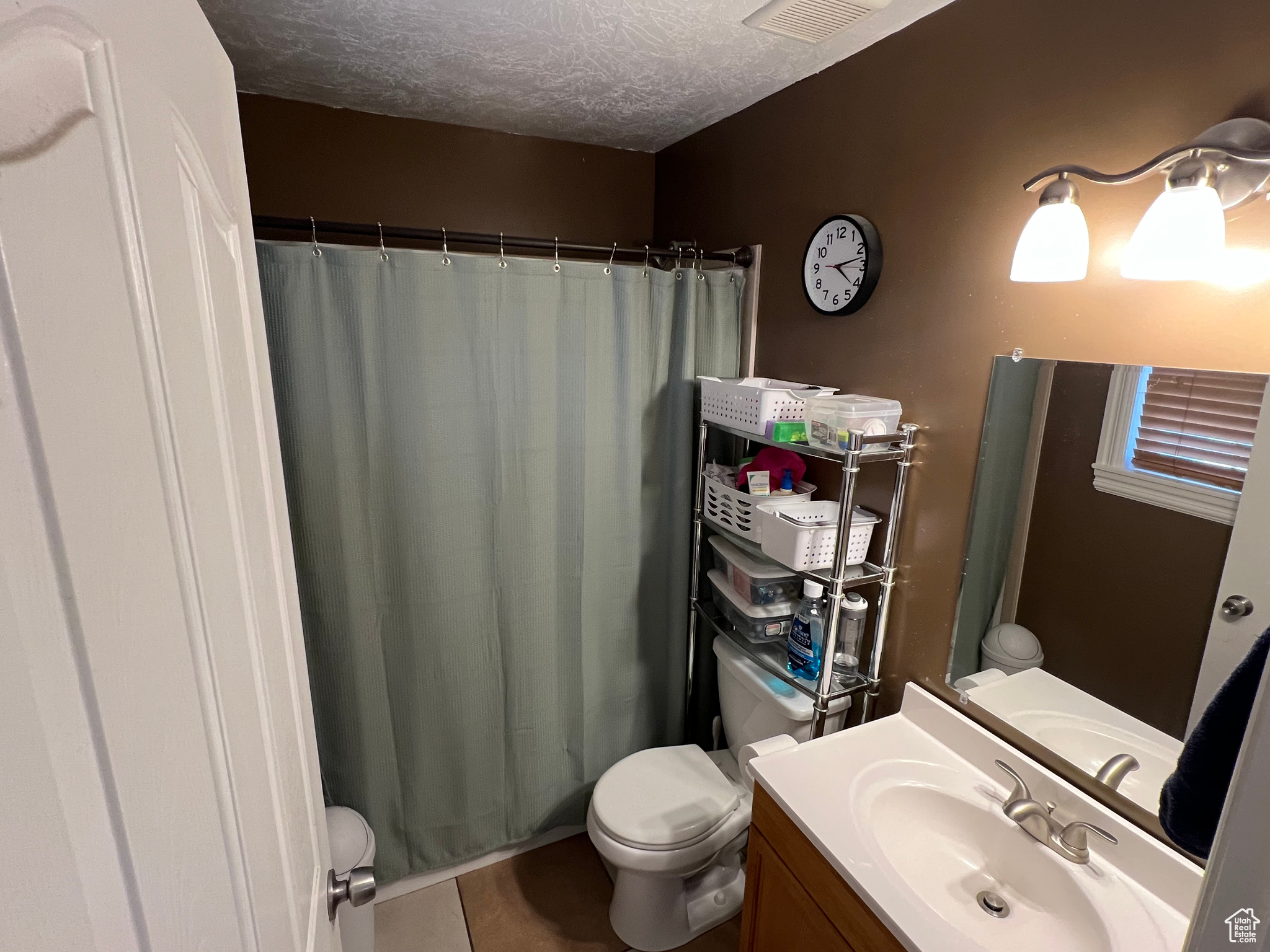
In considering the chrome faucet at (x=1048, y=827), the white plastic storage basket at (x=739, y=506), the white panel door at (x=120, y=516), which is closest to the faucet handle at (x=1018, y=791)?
the chrome faucet at (x=1048, y=827)

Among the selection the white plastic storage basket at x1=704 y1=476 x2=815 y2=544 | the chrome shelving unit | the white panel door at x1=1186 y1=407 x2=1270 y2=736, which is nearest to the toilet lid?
the chrome shelving unit

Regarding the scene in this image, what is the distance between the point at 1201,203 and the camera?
0.83 meters

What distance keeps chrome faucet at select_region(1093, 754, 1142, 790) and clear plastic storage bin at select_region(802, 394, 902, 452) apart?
698 millimetres

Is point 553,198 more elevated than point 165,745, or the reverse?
point 553,198

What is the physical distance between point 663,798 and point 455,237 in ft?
5.09

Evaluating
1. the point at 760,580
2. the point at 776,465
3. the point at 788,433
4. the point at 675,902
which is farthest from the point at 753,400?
the point at 675,902

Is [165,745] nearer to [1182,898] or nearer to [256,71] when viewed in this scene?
[1182,898]

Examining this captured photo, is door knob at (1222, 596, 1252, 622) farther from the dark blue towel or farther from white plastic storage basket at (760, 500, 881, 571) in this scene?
white plastic storage basket at (760, 500, 881, 571)

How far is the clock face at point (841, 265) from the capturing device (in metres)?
1.45

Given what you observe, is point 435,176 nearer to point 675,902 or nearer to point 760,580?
point 760,580

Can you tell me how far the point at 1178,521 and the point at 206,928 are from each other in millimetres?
1279

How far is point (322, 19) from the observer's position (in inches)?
52.4

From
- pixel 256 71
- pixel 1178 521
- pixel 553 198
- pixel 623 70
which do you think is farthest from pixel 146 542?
pixel 553 198

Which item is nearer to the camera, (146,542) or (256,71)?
(146,542)
